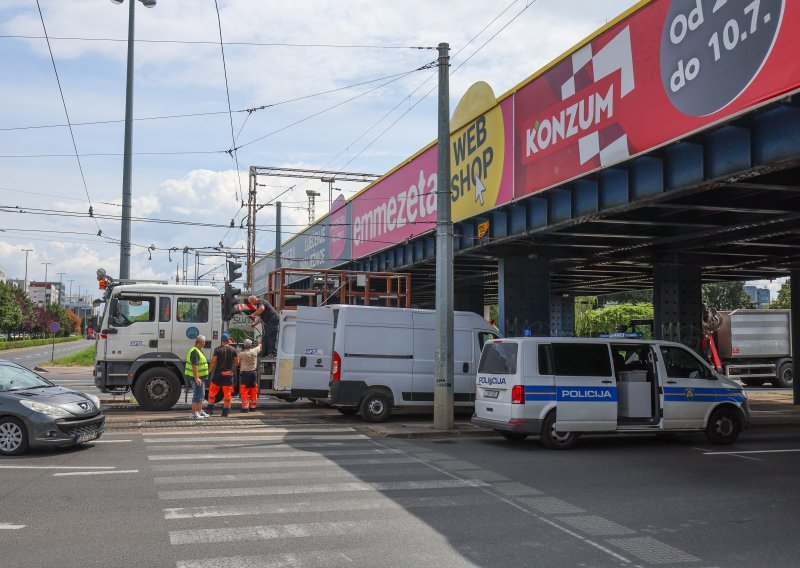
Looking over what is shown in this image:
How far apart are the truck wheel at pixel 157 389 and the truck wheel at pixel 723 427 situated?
11.5m

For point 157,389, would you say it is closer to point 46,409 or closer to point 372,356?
point 372,356

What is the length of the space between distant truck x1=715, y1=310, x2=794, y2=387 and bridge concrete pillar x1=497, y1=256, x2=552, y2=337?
484 inches

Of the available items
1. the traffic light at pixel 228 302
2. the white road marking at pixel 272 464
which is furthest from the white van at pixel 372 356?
the white road marking at pixel 272 464

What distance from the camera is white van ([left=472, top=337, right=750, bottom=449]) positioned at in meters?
12.2

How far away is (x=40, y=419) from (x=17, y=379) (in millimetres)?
1396

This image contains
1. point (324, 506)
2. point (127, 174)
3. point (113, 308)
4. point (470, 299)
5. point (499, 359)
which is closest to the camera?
point (324, 506)

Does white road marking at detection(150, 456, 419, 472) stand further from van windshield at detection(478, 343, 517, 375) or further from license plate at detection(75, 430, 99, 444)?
van windshield at detection(478, 343, 517, 375)

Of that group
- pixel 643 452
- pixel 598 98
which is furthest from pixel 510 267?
pixel 643 452

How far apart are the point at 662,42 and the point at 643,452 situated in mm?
6980

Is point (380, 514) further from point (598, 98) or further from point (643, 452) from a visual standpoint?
point (598, 98)

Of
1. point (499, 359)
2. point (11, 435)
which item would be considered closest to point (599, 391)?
point (499, 359)

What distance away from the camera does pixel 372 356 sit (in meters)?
15.8

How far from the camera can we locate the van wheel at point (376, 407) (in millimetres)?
15766

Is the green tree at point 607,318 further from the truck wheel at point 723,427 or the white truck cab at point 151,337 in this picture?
the truck wheel at point 723,427
